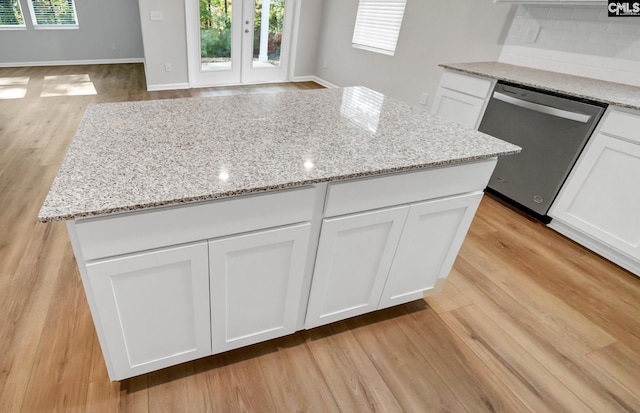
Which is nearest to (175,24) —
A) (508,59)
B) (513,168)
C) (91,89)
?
(91,89)

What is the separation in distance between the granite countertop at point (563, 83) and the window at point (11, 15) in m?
6.24

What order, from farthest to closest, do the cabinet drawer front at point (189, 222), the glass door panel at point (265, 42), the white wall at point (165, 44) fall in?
the glass door panel at point (265, 42), the white wall at point (165, 44), the cabinet drawer front at point (189, 222)

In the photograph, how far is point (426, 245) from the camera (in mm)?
1479

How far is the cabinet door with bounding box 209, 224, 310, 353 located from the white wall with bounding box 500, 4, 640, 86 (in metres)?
2.81

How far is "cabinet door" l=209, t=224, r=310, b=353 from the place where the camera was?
1076 millimetres

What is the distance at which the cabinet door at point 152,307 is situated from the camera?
953mm

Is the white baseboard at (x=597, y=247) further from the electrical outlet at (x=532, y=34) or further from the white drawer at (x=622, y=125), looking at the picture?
the electrical outlet at (x=532, y=34)

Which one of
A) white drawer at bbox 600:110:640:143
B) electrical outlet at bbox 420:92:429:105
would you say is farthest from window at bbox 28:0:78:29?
white drawer at bbox 600:110:640:143

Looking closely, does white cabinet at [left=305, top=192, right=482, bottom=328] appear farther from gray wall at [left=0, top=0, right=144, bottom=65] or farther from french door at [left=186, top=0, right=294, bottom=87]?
gray wall at [left=0, top=0, right=144, bottom=65]

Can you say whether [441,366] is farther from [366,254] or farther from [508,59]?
[508,59]

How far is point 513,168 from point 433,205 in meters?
1.66

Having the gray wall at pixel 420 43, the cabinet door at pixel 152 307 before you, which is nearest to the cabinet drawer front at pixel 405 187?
the cabinet door at pixel 152 307

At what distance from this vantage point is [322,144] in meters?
1.21

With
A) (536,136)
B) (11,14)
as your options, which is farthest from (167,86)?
(536,136)
